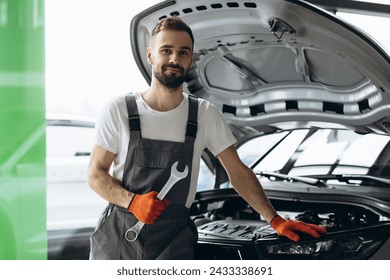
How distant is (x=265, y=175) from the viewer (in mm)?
2201

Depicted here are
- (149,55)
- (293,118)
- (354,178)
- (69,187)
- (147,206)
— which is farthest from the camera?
(69,187)

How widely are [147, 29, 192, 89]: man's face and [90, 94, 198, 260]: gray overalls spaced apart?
12cm

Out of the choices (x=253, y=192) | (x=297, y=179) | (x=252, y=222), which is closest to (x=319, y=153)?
(x=297, y=179)

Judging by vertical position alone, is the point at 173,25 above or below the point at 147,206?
above

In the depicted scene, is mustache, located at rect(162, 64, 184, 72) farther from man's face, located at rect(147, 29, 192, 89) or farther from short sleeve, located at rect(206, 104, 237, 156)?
short sleeve, located at rect(206, 104, 237, 156)

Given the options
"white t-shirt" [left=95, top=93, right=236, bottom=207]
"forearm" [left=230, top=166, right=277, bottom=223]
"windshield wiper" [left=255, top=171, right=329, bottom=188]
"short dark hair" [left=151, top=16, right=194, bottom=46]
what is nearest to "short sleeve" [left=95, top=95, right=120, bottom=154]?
"white t-shirt" [left=95, top=93, right=236, bottom=207]

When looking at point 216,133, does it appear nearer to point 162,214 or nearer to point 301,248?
point 162,214

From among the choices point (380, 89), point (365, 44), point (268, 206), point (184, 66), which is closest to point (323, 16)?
point (365, 44)

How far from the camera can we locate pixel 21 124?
214cm

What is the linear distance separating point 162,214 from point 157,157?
18 cm

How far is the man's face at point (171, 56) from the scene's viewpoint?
1724 mm

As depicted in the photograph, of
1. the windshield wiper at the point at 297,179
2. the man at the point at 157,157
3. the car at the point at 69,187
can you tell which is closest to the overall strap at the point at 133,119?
the man at the point at 157,157

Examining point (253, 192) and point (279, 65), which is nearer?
point (253, 192)
